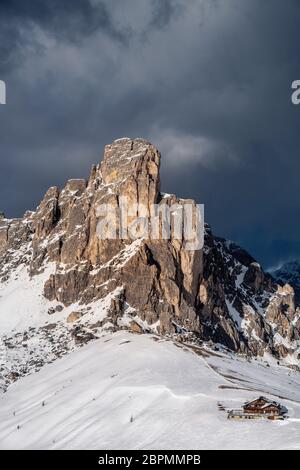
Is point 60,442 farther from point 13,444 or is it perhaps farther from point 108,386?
point 108,386

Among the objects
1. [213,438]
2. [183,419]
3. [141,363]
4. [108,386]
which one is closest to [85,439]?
[183,419]

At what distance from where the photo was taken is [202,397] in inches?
2805

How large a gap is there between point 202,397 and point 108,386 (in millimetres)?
20790

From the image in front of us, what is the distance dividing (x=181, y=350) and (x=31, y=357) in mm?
71529

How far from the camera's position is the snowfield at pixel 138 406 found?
53.8m

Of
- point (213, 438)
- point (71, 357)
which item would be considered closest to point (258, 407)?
point (213, 438)

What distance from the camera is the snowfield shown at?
5384 centimetres

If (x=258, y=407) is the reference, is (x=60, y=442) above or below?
below

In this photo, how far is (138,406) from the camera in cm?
7112
